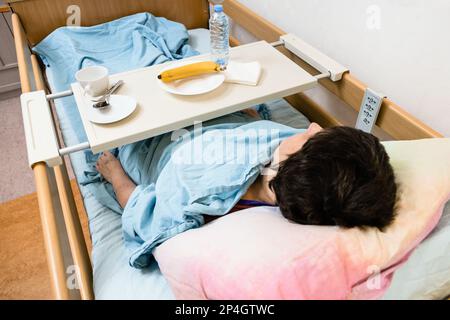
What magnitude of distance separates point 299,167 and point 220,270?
257mm

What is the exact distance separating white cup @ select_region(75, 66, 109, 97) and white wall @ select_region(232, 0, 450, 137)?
85 cm

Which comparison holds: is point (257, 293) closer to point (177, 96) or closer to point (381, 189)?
point (381, 189)

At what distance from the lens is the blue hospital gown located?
81 centimetres

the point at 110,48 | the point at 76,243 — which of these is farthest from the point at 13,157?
the point at 76,243

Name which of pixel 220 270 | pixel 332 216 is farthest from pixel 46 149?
pixel 332 216

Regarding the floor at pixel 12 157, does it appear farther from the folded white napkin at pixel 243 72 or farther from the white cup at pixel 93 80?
the folded white napkin at pixel 243 72

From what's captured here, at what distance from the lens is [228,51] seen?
1.31 metres

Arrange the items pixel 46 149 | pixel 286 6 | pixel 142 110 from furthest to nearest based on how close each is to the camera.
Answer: pixel 286 6 < pixel 142 110 < pixel 46 149

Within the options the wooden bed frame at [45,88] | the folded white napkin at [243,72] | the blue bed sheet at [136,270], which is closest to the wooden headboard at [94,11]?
the wooden bed frame at [45,88]

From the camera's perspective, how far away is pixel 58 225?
0.75m

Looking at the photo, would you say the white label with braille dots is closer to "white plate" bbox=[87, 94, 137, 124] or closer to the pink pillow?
the pink pillow

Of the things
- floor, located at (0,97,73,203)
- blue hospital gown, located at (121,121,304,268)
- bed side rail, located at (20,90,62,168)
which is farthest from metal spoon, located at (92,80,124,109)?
floor, located at (0,97,73,203)

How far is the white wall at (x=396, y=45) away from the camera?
2.96 feet

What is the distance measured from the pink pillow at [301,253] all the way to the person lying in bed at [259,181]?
0.04m
